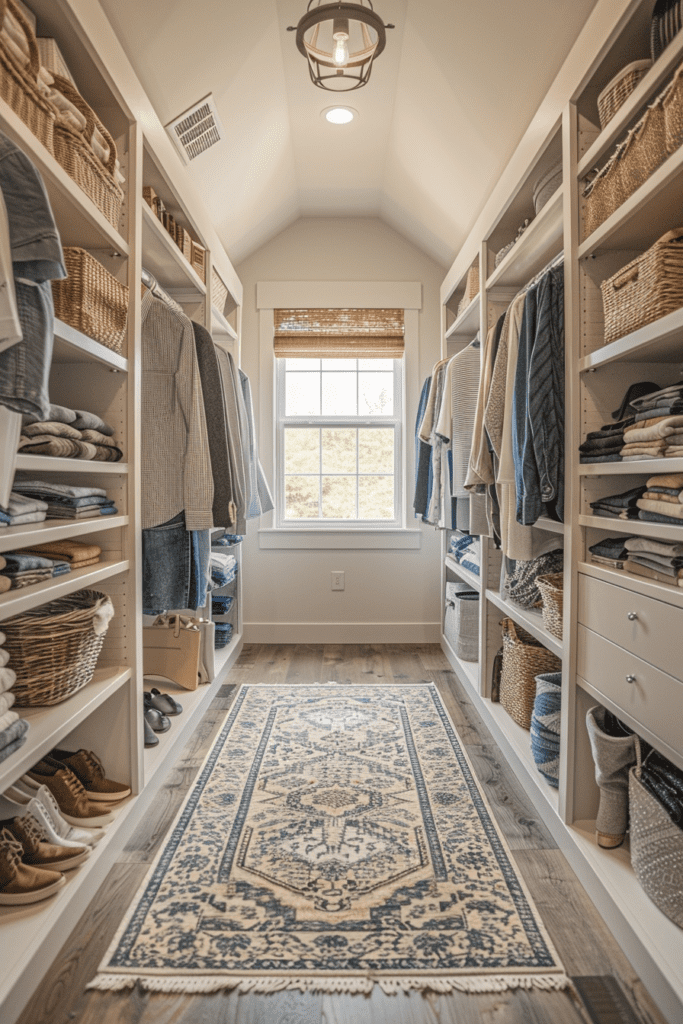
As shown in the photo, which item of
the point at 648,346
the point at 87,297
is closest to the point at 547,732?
the point at 648,346

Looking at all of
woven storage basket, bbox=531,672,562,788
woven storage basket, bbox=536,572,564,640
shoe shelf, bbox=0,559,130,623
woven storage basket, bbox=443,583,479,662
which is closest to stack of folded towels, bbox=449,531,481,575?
woven storage basket, bbox=443,583,479,662

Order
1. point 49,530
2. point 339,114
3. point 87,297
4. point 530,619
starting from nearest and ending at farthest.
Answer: point 49,530, point 87,297, point 530,619, point 339,114

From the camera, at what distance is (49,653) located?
154 cm

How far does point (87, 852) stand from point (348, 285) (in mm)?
3440

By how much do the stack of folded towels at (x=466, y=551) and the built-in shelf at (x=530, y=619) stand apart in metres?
0.28

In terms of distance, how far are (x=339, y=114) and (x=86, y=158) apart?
1853 mm

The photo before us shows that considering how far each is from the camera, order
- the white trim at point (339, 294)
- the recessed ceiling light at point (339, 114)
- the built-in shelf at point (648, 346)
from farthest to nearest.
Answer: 1. the white trim at point (339, 294)
2. the recessed ceiling light at point (339, 114)
3. the built-in shelf at point (648, 346)

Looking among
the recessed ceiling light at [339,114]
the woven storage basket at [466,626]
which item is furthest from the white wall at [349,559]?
the recessed ceiling light at [339,114]

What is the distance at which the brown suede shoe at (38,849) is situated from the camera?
1392 mm

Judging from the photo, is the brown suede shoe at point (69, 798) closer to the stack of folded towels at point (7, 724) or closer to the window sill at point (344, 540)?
the stack of folded towels at point (7, 724)

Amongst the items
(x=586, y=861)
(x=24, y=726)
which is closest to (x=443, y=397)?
(x=586, y=861)

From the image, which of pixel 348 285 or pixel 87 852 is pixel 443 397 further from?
pixel 87 852

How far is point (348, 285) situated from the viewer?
404 cm

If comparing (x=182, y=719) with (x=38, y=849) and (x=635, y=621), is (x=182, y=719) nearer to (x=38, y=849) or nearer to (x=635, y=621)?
(x=38, y=849)
